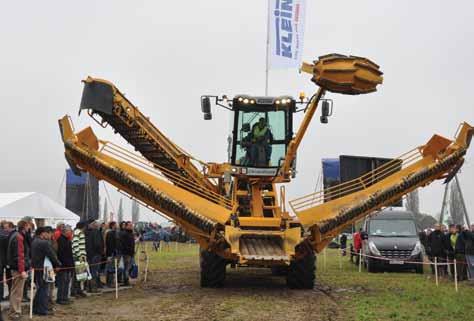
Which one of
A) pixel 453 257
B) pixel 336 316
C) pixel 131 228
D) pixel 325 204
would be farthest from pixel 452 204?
pixel 336 316

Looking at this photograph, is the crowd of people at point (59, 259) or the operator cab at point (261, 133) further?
the operator cab at point (261, 133)

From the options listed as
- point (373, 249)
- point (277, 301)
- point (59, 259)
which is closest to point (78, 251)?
point (59, 259)

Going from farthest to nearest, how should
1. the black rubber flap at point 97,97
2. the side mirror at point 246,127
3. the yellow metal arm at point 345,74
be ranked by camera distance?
the side mirror at point 246,127
the black rubber flap at point 97,97
the yellow metal arm at point 345,74

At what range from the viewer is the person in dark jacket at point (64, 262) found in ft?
38.2

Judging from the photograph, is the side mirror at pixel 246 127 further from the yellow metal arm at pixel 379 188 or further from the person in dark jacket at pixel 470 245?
the person in dark jacket at pixel 470 245

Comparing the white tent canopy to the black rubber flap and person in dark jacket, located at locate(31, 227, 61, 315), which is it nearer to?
the black rubber flap

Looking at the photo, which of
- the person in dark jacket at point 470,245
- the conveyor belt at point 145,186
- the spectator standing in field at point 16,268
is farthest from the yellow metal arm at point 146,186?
the person in dark jacket at point 470,245

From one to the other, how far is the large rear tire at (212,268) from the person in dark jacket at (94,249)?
2479 mm

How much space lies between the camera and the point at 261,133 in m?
14.4

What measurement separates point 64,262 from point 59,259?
119mm

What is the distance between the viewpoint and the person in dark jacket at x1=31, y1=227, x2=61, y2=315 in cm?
1037

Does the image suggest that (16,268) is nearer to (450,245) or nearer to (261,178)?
(261,178)

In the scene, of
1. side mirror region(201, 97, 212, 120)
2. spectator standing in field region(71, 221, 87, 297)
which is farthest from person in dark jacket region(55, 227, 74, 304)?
side mirror region(201, 97, 212, 120)

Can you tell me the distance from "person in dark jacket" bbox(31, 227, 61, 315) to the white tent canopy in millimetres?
10496
